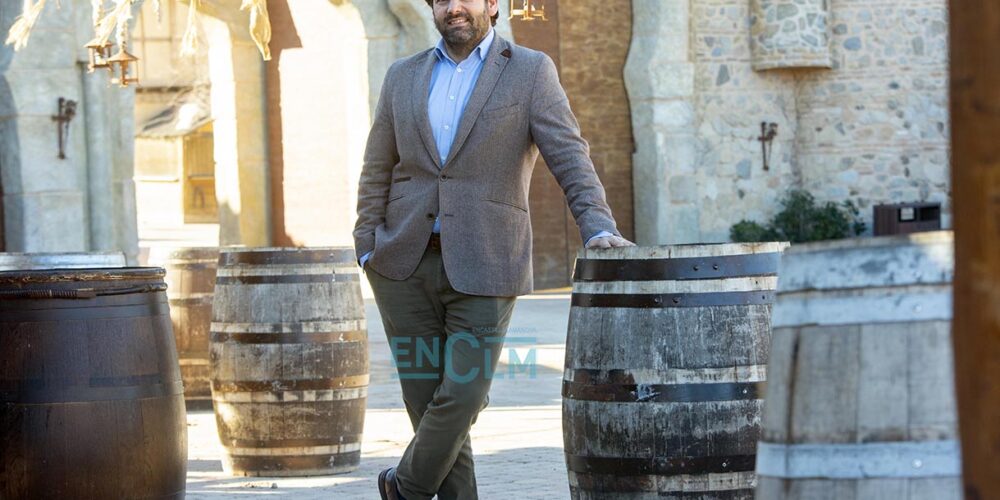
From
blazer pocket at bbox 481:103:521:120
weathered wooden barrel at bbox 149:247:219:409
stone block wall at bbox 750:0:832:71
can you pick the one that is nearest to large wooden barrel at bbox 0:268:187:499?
blazer pocket at bbox 481:103:521:120

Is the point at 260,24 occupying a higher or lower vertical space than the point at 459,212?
higher

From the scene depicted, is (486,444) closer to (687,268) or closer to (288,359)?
(288,359)

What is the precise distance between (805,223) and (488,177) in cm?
1596

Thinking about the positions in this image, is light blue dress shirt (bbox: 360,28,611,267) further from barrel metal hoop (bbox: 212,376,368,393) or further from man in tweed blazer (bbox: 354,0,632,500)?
barrel metal hoop (bbox: 212,376,368,393)

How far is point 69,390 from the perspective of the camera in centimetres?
429

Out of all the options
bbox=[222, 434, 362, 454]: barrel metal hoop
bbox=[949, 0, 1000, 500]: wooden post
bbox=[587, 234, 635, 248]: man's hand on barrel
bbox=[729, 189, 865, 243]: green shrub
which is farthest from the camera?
bbox=[729, 189, 865, 243]: green shrub

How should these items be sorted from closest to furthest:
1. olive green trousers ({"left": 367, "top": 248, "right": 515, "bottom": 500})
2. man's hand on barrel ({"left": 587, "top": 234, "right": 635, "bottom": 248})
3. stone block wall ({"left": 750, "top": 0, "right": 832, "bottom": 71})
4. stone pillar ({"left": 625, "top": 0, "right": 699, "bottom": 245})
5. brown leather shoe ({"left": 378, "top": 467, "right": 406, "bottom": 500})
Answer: man's hand on barrel ({"left": 587, "top": 234, "right": 635, "bottom": 248})
olive green trousers ({"left": 367, "top": 248, "right": 515, "bottom": 500})
brown leather shoe ({"left": 378, "top": 467, "right": 406, "bottom": 500})
stone pillar ({"left": 625, "top": 0, "right": 699, "bottom": 245})
stone block wall ({"left": 750, "top": 0, "right": 832, "bottom": 71})

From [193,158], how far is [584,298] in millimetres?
34281

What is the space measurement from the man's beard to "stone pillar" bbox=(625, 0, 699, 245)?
1493cm

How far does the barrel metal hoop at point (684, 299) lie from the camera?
432cm

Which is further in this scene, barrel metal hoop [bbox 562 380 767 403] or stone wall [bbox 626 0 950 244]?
stone wall [bbox 626 0 950 244]

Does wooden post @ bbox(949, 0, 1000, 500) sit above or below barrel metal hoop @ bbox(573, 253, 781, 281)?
above

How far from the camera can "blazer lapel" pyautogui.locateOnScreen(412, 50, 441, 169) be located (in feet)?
15.5

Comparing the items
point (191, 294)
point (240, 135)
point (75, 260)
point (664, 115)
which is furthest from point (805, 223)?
point (75, 260)
